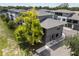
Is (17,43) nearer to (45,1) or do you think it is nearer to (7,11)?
(7,11)

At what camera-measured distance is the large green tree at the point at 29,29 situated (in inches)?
126

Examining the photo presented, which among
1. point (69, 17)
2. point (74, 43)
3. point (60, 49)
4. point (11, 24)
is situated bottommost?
point (60, 49)

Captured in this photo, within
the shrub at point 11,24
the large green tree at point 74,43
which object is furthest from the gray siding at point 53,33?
the shrub at point 11,24

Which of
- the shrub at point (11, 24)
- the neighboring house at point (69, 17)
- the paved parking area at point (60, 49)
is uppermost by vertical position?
the neighboring house at point (69, 17)

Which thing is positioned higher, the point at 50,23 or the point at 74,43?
the point at 50,23

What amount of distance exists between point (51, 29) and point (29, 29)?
0.42 m

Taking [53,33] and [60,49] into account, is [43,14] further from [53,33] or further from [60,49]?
[60,49]

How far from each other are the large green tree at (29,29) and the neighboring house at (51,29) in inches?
3.8

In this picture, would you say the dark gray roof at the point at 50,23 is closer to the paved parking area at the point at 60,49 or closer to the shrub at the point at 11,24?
the paved parking area at the point at 60,49

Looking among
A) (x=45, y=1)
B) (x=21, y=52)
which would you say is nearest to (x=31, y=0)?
(x=45, y=1)

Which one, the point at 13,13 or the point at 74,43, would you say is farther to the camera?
the point at 13,13

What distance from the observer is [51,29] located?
3.23 metres

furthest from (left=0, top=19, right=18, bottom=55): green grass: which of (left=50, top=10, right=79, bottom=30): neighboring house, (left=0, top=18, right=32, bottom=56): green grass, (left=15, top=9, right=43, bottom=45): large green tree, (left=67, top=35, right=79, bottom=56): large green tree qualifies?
(left=67, top=35, right=79, bottom=56): large green tree

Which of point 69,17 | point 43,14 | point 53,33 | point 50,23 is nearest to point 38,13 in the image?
point 43,14
